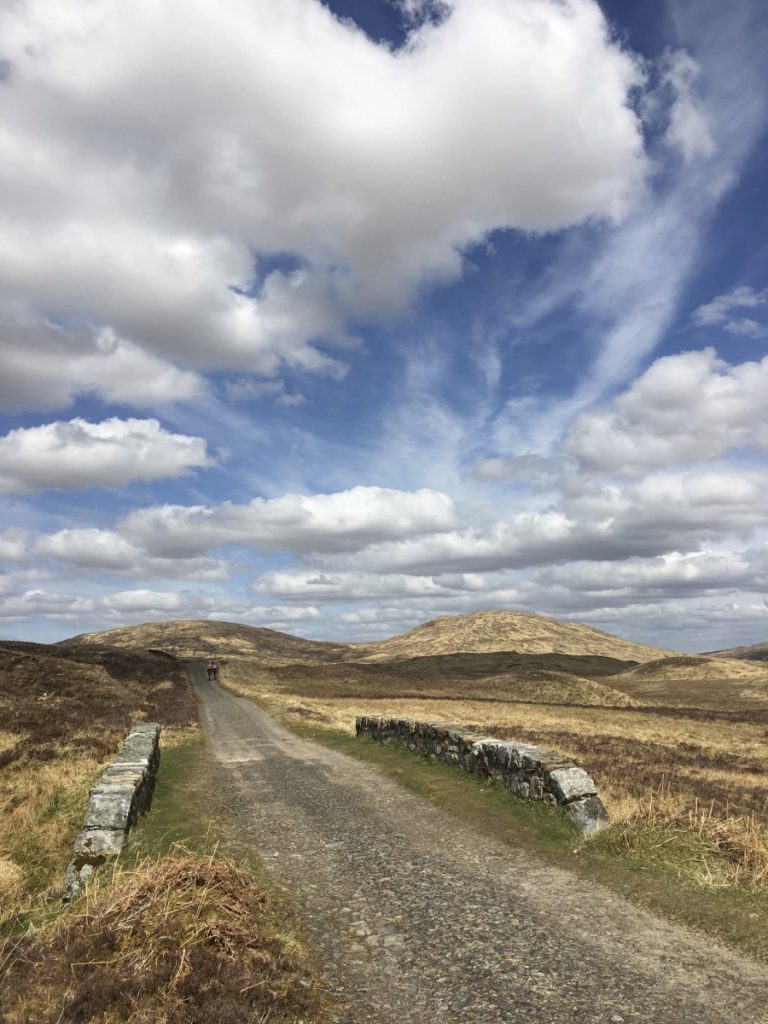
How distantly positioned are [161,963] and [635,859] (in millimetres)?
7948

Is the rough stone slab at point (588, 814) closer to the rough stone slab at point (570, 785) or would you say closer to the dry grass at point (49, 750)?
the rough stone slab at point (570, 785)

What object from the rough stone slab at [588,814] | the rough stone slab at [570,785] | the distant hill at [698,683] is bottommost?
the distant hill at [698,683]

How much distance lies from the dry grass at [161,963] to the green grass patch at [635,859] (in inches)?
208

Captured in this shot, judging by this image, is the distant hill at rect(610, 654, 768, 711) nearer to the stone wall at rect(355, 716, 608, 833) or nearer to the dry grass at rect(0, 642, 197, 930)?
the stone wall at rect(355, 716, 608, 833)

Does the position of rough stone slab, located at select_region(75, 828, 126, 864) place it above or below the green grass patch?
above

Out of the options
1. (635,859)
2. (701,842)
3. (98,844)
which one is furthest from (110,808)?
(701,842)

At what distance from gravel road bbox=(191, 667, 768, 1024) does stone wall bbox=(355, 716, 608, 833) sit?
1.91 meters

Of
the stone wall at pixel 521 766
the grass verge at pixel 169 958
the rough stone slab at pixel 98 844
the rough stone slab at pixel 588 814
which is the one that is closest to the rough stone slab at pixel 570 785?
the stone wall at pixel 521 766

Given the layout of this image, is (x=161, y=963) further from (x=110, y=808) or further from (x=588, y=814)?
(x=588, y=814)

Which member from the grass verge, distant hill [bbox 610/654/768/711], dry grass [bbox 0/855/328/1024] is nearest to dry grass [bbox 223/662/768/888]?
the grass verge

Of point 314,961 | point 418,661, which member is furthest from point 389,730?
Answer: point 418,661

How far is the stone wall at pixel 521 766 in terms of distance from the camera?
1232 cm

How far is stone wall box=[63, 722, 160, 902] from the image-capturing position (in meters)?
10.2

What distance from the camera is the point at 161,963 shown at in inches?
243
